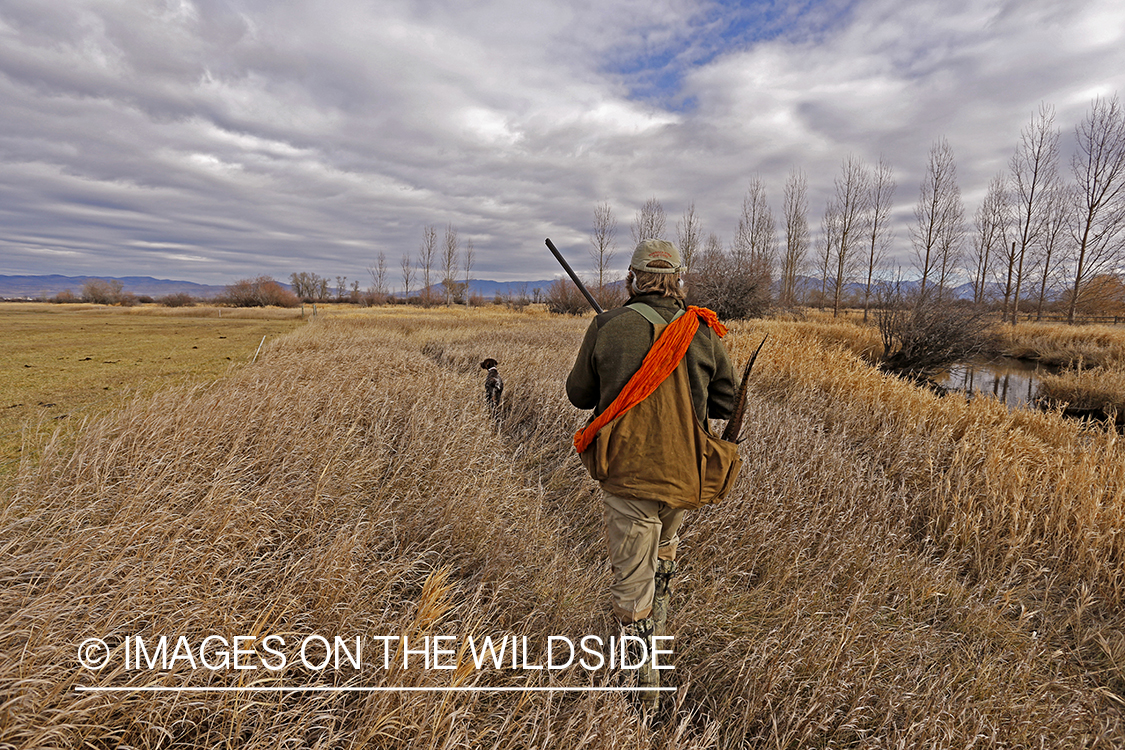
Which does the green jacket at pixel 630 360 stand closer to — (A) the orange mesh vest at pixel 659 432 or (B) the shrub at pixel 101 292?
(A) the orange mesh vest at pixel 659 432

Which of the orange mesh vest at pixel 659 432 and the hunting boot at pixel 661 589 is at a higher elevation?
the orange mesh vest at pixel 659 432

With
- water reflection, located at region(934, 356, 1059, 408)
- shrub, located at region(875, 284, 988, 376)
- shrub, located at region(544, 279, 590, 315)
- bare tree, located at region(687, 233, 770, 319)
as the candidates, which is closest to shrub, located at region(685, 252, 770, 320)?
bare tree, located at region(687, 233, 770, 319)

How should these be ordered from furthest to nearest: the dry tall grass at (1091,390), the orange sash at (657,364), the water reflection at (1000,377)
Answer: the water reflection at (1000,377)
the dry tall grass at (1091,390)
the orange sash at (657,364)

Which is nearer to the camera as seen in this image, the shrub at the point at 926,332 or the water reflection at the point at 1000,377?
the shrub at the point at 926,332

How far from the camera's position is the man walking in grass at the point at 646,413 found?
7.06 ft

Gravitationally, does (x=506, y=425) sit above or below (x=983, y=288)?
below

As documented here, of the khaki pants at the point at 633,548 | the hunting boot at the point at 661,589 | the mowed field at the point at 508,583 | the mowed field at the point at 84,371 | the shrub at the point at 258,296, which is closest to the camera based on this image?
the mowed field at the point at 508,583

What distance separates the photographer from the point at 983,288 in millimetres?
28109

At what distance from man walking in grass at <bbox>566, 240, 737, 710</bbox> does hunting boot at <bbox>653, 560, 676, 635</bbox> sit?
0.09 m

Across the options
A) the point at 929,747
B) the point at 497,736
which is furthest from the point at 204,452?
the point at 929,747

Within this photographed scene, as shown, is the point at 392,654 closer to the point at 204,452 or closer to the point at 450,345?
the point at 204,452

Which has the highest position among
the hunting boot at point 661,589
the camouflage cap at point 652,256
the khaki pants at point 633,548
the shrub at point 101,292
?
the shrub at point 101,292

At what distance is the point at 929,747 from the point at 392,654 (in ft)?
9.31

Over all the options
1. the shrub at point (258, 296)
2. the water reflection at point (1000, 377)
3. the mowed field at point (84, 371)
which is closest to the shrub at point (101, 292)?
the shrub at point (258, 296)
